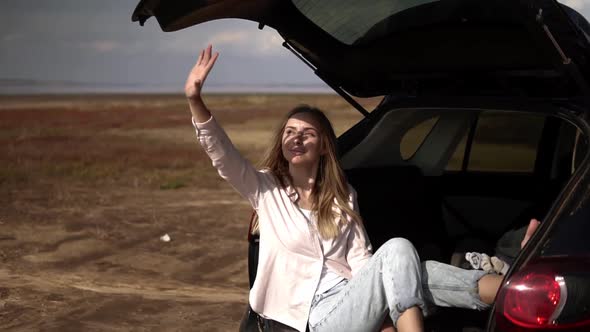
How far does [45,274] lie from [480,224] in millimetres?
3694

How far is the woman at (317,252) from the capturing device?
3.01 metres

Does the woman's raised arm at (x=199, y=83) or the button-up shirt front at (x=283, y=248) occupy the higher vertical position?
the woman's raised arm at (x=199, y=83)

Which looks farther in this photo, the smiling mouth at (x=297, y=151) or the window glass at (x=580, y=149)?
the smiling mouth at (x=297, y=151)

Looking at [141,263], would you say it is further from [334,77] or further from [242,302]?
[334,77]

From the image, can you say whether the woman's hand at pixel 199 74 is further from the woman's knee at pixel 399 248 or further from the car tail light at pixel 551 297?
the car tail light at pixel 551 297

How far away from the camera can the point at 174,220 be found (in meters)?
9.18

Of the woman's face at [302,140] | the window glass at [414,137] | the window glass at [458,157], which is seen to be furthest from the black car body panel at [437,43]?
the window glass at [458,157]

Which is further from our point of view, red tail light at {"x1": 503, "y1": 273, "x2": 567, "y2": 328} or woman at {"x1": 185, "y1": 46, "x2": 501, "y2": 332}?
woman at {"x1": 185, "y1": 46, "x2": 501, "y2": 332}

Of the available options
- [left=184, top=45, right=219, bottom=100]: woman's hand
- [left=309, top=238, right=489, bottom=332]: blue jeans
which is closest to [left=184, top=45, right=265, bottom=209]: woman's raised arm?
[left=184, top=45, right=219, bottom=100]: woman's hand

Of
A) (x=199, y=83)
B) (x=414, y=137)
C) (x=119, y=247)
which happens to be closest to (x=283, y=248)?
(x=199, y=83)

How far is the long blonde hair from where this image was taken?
3354mm

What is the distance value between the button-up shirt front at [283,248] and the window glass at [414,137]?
109 cm

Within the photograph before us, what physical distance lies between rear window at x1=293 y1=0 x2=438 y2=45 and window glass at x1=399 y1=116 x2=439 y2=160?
1.47 metres

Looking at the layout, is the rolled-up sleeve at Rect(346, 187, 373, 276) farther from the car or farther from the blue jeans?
the car
